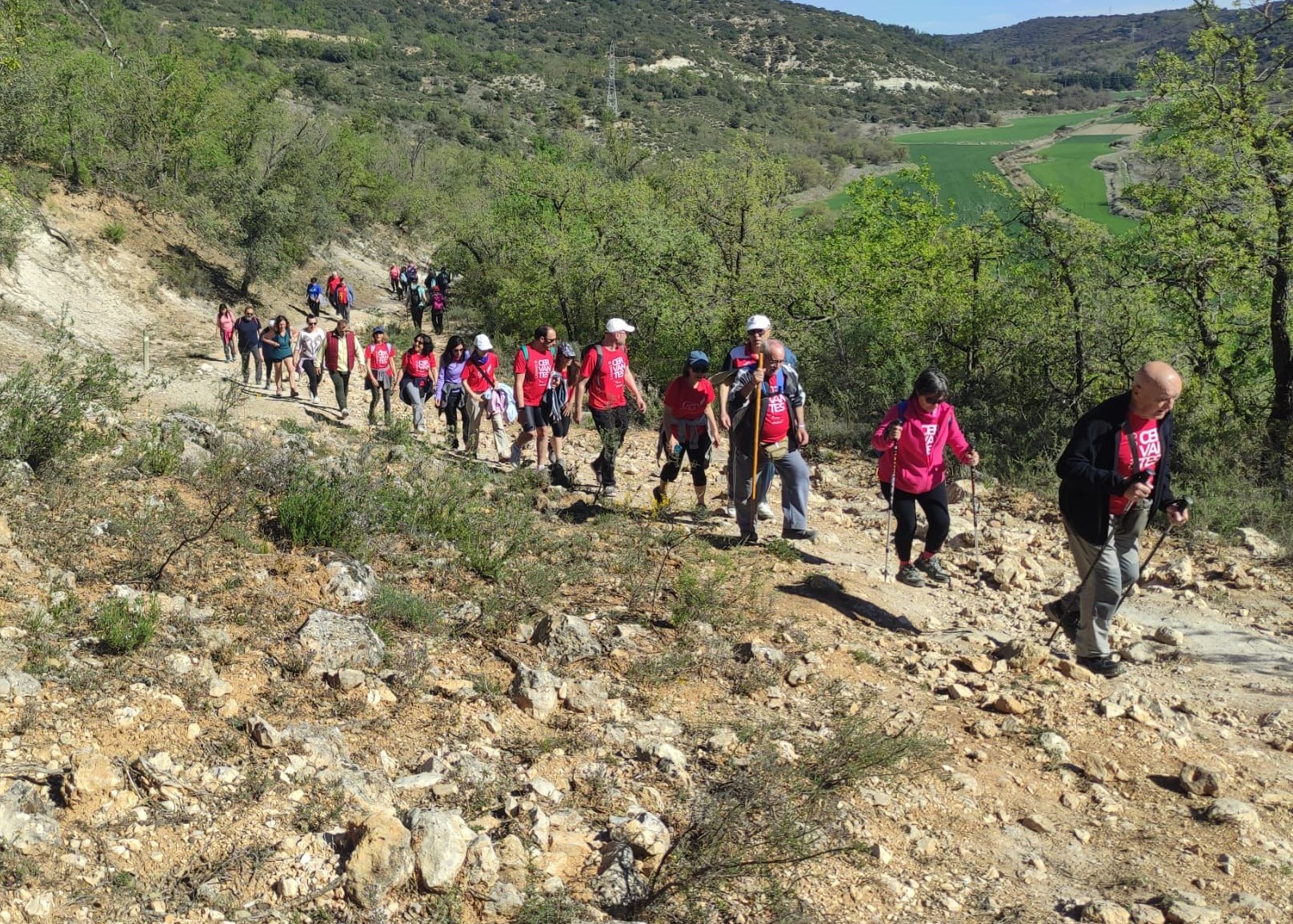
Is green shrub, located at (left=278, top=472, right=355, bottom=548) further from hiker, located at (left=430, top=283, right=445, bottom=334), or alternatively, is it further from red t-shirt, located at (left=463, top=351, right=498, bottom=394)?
hiker, located at (left=430, top=283, right=445, bottom=334)

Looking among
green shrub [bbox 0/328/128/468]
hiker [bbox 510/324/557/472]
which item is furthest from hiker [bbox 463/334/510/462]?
green shrub [bbox 0/328/128/468]

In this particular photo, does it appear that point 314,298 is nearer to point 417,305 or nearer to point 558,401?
point 417,305

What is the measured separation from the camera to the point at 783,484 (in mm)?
7969

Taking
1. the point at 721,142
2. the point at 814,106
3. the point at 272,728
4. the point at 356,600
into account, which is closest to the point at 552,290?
the point at 356,600

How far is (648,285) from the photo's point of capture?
66.2ft

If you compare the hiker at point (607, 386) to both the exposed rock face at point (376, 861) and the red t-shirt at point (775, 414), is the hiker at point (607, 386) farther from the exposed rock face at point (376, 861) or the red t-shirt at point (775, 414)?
the exposed rock face at point (376, 861)

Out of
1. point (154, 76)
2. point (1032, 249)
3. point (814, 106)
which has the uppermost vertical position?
point (814, 106)

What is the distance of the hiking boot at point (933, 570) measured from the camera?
7344 mm

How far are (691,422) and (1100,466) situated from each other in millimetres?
3800

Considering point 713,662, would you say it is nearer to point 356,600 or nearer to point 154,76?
point 356,600

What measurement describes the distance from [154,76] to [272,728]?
2916 centimetres

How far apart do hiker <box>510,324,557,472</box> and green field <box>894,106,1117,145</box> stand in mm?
107219

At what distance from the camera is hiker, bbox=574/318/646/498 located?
8766 mm

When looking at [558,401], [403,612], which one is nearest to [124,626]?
[403,612]
